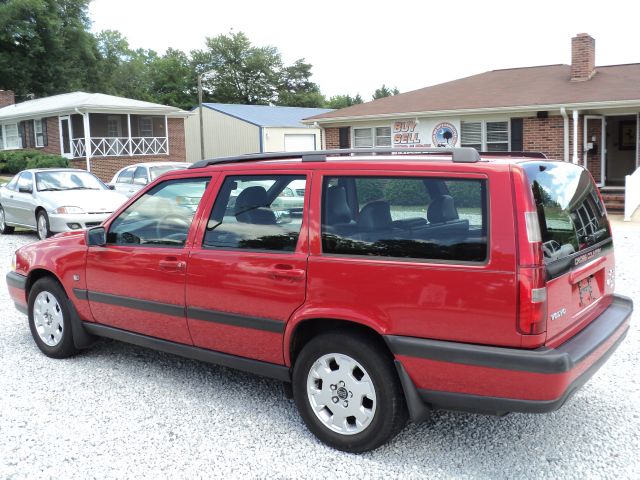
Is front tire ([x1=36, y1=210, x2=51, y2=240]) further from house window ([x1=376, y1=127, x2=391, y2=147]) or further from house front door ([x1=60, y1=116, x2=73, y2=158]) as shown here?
house front door ([x1=60, y1=116, x2=73, y2=158])

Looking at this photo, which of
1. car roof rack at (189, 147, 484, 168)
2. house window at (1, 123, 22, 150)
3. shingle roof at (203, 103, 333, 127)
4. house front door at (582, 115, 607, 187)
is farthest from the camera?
shingle roof at (203, 103, 333, 127)

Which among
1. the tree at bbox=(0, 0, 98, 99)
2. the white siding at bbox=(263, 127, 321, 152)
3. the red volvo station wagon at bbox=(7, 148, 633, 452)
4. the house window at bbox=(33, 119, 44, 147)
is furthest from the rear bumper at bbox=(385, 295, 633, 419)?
the tree at bbox=(0, 0, 98, 99)

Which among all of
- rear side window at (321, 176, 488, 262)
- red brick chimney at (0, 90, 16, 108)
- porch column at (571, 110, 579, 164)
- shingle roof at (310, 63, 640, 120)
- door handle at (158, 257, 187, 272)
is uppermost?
red brick chimney at (0, 90, 16, 108)

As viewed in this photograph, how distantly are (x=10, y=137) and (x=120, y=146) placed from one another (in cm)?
932

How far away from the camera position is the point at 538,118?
61.9 ft

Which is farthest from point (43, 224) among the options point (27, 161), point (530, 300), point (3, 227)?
point (27, 161)

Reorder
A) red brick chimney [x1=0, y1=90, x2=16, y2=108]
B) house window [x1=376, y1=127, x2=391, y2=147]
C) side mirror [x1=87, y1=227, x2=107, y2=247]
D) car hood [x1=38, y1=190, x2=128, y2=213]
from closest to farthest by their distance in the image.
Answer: side mirror [x1=87, y1=227, x2=107, y2=247] < car hood [x1=38, y1=190, x2=128, y2=213] < house window [x1=376, y1=127, x2=391, y2=147] < red brick chimney [x1=0, y1=90, x2=16, y2=108]

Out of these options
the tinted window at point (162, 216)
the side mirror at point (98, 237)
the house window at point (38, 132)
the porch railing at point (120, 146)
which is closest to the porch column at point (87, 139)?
the porch railing at point (120, 146)

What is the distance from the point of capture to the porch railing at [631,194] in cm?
1503

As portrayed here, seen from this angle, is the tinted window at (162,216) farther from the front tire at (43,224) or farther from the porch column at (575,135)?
the porch column at (575,135)

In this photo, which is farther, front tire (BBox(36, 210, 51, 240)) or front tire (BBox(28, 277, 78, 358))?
front tire (BBox(36, 210, 51, 240))

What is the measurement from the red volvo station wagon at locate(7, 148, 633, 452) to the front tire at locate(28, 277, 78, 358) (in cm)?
73

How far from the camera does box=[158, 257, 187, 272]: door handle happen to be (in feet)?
14.6

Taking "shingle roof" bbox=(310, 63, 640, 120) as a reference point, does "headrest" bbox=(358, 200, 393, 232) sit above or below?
below
